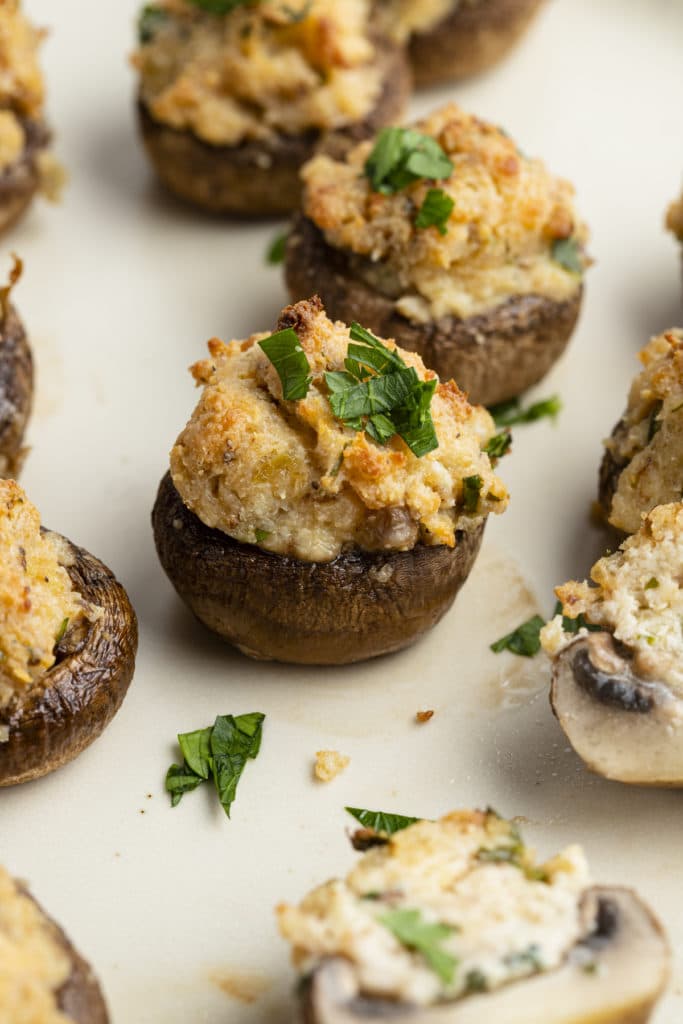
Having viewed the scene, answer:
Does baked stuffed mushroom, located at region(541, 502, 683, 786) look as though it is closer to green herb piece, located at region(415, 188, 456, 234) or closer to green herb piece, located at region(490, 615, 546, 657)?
green herb piece, located at region(490, 615, 546, 657)

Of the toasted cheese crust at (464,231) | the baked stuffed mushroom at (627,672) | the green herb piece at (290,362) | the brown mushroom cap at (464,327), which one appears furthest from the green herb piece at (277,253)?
the baked stuffed mushroom at (627,672)

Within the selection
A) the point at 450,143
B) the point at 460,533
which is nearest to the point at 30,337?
the point at 450,143

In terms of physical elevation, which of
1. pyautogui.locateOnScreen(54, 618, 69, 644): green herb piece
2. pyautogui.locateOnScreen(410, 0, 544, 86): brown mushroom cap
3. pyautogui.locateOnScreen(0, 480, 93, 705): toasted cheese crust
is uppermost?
pyautogui.locateOnScreen(410, 0, 544, 86): brown mushroom cap

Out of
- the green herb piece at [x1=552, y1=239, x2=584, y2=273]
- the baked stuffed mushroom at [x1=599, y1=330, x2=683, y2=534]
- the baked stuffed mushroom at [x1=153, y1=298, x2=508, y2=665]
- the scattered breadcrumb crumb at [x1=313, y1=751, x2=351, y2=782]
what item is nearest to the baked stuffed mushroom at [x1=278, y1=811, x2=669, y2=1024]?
the scattered breadcrumb crumb at [x1=313, y1=751, x2=351, y2=782]

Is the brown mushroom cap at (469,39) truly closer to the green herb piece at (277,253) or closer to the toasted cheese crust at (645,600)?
the green herb piece at (277,253)

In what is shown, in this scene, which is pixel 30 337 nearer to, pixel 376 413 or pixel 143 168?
pixel 143 168

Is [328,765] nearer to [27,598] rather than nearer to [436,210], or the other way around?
[27,598]
